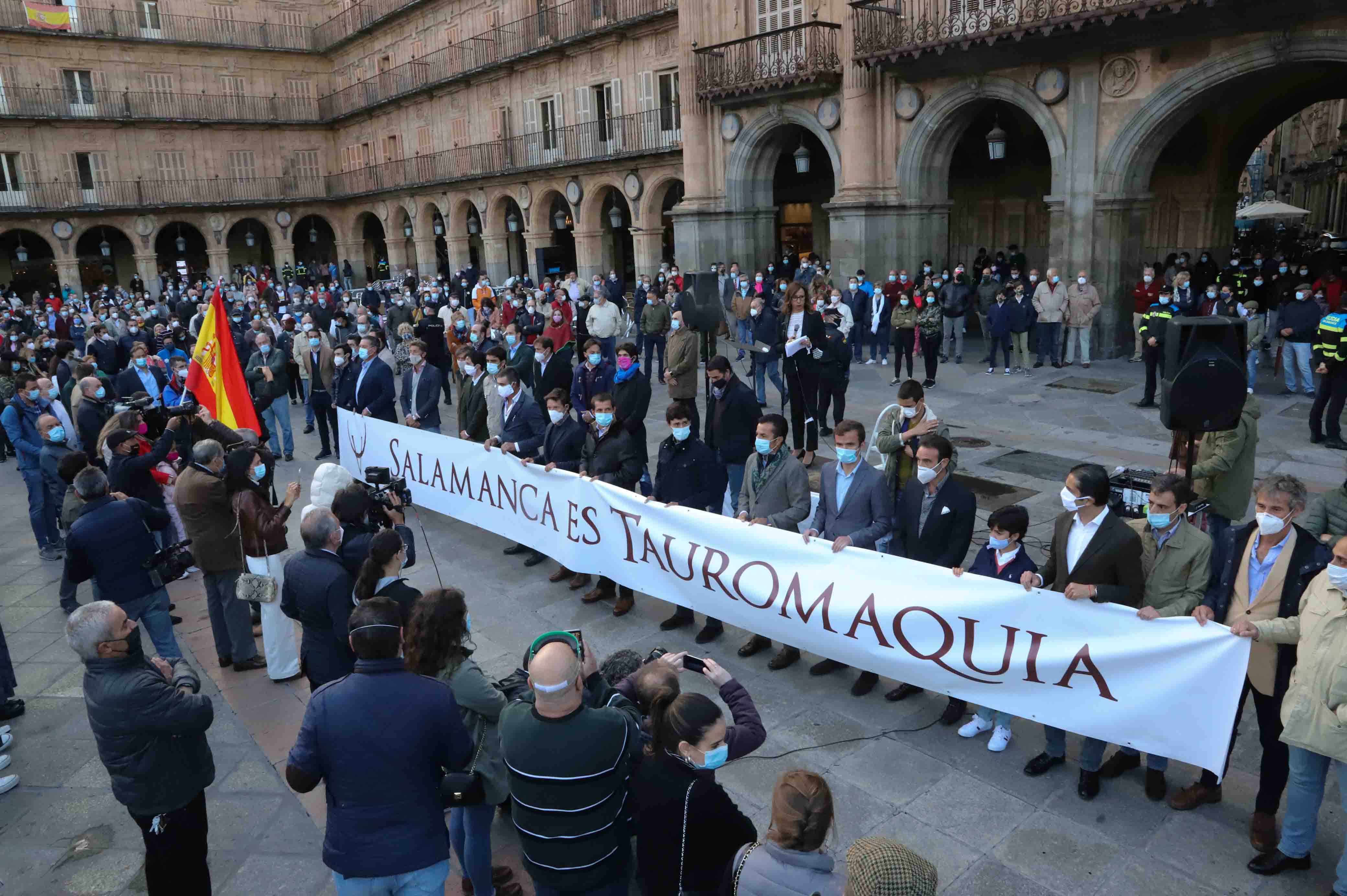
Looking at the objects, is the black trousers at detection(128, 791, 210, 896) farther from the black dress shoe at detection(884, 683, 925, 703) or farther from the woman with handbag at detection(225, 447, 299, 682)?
the black dress shoe at detection(884, 683, 925, 703)

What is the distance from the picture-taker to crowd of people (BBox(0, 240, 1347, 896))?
304 cm

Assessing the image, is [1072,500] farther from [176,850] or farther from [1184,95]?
[1184,95]

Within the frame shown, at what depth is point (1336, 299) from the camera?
39.8 ft

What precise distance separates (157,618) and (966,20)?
14940 millimetres

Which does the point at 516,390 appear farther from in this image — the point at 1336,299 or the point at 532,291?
the point at 532,291

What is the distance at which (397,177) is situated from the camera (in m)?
37.7

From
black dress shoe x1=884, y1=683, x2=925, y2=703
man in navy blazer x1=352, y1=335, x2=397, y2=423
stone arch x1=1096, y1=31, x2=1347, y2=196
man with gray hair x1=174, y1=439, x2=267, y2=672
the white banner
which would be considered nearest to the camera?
the white banner

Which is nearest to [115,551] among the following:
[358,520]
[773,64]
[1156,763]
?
[358,520]

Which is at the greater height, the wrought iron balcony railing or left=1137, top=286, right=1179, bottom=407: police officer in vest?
the wrought iron balcony railing

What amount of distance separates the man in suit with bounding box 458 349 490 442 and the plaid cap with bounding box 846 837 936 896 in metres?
7.53

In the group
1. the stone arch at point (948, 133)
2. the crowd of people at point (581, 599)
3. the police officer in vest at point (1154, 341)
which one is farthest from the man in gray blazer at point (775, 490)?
the stone arch at point (948, 133)

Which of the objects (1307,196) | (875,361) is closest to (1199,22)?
(875,361)

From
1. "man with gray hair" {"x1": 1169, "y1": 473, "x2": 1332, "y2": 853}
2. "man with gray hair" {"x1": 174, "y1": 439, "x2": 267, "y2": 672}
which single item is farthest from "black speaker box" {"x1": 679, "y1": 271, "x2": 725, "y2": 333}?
"man with gray hair" {"x1": 1169, "y1": 473, "x2": 1332, "y2": 853}

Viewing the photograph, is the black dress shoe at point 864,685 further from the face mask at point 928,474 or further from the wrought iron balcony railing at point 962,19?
the wrought iron balcony railing at point 962,19
